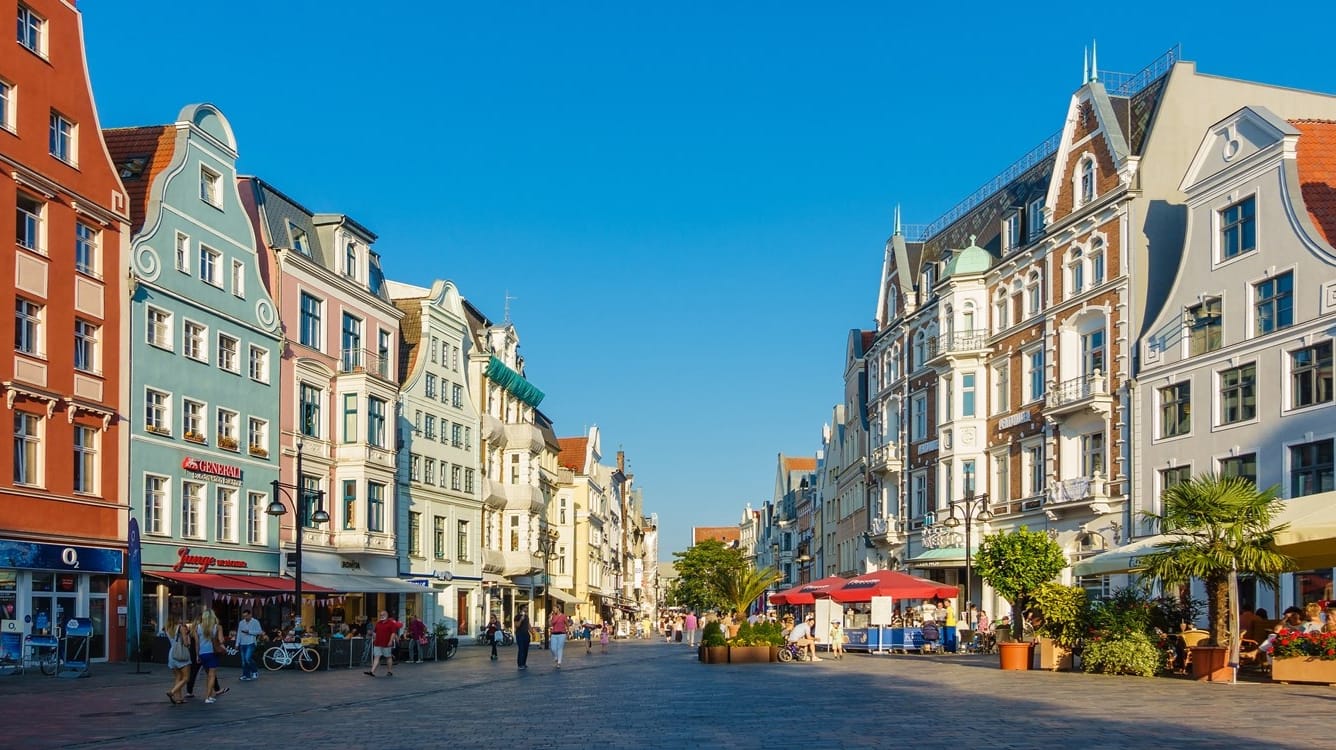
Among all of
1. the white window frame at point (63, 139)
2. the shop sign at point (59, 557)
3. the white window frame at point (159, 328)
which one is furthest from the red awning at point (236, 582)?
the white window frame at point (63, 139)

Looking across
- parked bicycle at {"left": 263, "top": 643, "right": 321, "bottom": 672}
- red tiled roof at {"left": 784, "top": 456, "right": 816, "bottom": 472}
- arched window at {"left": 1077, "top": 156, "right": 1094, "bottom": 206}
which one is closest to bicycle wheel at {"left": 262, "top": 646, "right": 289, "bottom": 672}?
parked bicycle at {"left": 263, "top": 643, "right": 321, "bottom": 672}

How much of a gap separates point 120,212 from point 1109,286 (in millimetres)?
30182

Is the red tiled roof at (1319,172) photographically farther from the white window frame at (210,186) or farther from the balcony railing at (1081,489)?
the white window frame at (210,186)

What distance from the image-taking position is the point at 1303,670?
24.5 m

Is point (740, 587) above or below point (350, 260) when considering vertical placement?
below

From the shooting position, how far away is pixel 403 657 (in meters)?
44.6

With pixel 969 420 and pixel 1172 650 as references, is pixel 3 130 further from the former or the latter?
pixel 969 420

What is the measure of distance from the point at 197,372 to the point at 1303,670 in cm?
A: 3220

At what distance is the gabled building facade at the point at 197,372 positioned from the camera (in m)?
40.8

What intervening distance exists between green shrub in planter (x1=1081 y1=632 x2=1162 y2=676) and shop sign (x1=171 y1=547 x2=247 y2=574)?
26147mm

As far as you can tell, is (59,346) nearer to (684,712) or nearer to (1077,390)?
(684,712)

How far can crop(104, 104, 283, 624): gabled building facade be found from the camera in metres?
40.8

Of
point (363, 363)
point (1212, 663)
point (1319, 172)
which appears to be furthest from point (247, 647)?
point (1319, 172)

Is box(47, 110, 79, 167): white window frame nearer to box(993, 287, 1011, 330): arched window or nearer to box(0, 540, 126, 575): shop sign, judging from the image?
box(0, 540, 126, 575): shop sign
